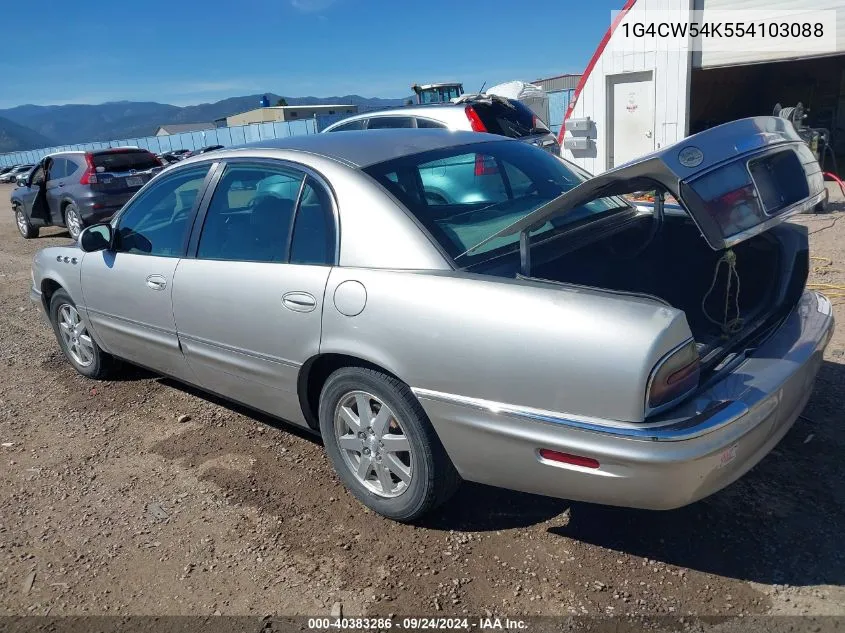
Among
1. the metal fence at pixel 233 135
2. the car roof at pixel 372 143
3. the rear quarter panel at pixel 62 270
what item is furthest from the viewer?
the metal fence at pixel 233 135

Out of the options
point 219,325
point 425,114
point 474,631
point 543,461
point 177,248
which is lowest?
point 474,631

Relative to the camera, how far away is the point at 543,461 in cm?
237

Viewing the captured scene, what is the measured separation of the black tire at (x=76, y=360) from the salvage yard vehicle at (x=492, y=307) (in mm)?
767

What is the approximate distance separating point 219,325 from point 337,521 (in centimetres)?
114

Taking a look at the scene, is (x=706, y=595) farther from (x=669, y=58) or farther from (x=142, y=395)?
(x=669, y=58)

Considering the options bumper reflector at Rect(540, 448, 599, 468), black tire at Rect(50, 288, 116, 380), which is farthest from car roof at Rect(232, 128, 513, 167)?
black tire at Rect(50, 288, 116, 380)

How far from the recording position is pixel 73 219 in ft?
38.0

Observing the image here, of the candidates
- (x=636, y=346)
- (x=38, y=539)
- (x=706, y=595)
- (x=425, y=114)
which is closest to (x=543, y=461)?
(x=636, y=346)

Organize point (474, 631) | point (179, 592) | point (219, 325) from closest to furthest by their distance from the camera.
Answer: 1. point (474, 631)
2. point (179, 592)
3. point (219, 325)

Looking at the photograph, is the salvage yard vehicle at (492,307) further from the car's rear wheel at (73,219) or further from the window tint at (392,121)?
the car's rear wheel at (73,219)

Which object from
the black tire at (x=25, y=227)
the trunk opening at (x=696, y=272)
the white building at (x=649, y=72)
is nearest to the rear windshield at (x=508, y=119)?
the white building at (x=649, y=72)

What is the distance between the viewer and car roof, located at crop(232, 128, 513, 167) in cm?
316

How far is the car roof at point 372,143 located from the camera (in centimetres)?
316

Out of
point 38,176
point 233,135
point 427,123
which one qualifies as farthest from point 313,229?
point 233,135
